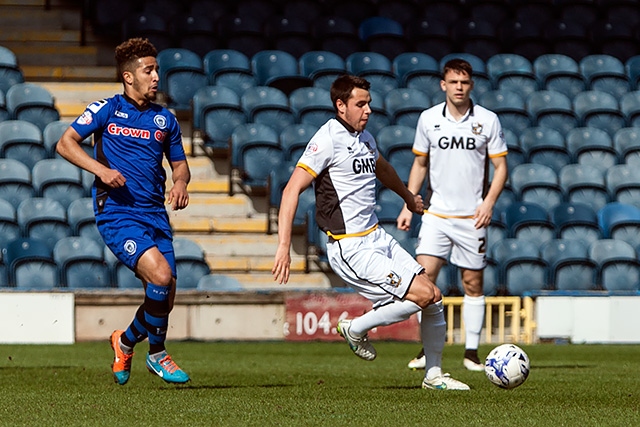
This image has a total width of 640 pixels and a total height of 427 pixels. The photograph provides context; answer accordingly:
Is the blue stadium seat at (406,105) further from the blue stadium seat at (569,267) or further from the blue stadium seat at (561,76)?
the blue stadium seat at (569,267)

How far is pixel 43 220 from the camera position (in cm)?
1388

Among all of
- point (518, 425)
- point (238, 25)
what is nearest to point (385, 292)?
point (518, 425)

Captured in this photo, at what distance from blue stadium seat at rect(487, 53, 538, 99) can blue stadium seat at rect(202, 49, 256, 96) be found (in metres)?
3.85

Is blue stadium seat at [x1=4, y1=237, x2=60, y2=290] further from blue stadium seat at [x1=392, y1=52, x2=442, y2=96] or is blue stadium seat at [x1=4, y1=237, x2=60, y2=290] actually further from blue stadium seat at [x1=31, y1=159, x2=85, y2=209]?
blue stadium seat at [x1=392, y1=52, x2=442, y2=96]

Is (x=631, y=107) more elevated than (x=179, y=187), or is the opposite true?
→ (x=631, y=107)

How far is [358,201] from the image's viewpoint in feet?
23.8

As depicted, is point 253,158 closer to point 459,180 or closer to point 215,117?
point 215,117

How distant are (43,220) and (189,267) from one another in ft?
6.13

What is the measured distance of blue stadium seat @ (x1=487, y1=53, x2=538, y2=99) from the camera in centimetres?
1803

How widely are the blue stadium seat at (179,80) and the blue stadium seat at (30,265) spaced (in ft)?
12.4

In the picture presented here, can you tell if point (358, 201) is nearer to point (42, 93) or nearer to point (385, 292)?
point (385, 292)

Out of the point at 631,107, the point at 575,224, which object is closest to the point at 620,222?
the point at 575,224

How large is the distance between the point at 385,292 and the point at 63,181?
27.1ft

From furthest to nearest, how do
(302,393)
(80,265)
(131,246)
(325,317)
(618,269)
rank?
(618,269) → (80,265) → (325,317) → (302,393) → (131,246)
